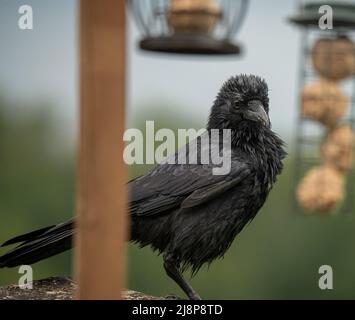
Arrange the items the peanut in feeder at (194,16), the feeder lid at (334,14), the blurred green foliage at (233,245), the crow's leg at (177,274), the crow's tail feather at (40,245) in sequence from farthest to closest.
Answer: the blurred green foliage at (233,245), the feeder lid at (334,14), the crow's leg at (177,274), the crow's tail feather at (40,245), the peanut in feeder at (194,16)

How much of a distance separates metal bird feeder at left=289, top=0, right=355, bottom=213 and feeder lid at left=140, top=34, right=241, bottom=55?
2.03m

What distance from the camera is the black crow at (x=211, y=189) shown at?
459cm

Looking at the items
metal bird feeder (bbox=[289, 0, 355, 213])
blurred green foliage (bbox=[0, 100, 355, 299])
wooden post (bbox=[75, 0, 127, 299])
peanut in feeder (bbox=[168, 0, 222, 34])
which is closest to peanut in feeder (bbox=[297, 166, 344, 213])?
metal bird feeder (bbox=[289, 0, 355, 213])

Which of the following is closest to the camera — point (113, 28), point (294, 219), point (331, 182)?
point (113, 28)

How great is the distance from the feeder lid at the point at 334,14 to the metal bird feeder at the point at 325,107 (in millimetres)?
23

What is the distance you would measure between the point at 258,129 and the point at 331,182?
1.28 metres

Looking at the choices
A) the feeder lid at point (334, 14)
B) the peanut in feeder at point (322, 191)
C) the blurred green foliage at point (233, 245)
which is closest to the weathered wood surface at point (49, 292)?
the blurred green foliage at point (233, 245)

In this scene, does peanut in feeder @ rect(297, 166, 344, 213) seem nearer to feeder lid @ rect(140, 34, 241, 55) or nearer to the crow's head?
the crow's head

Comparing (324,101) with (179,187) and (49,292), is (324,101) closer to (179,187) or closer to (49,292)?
(179,187)

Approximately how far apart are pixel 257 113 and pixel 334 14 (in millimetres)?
1241

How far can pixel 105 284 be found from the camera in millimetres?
3508

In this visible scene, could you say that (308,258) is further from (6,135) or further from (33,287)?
(33,287)

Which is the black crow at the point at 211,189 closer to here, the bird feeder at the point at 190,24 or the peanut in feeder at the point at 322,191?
the bird feeder at the point at 190,24

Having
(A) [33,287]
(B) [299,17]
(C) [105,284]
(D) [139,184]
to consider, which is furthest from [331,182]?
(C) [105,284]
